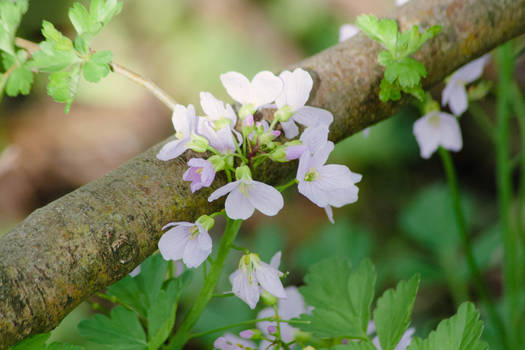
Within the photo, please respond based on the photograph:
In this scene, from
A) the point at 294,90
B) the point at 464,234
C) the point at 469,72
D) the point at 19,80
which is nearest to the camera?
the point at 294,90

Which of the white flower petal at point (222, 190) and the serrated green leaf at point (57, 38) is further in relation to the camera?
the serrated green leaf at point (57, 38)

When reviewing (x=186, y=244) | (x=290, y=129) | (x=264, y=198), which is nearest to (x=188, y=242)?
Answer: (x=186, y=244)

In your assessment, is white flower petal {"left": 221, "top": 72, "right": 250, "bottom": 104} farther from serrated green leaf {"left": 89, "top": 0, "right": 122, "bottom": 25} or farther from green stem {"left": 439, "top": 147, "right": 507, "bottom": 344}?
green stem {"left": 439, "top": 147, "right": 507, "bottom": 344}

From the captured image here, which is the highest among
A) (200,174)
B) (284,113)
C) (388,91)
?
(388,91)

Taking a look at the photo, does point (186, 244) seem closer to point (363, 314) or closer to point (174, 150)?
point (174, 150)

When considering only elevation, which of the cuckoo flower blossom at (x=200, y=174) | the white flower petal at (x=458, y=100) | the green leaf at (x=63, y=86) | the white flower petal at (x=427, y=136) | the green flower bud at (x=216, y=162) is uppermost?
the white flower petal at (x=458, y=100)

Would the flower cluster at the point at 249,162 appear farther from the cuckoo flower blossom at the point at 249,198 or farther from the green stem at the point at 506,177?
the green stem at the point at 506,177

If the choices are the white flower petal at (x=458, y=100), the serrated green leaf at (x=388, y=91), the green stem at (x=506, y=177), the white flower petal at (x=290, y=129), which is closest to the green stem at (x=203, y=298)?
the white flower petal at (x=290, y=129)

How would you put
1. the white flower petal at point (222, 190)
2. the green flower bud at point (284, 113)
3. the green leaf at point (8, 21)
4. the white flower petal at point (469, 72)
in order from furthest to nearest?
the white flower petal at point (469, 72) < the green leaf at point (8, 21) < the green flower bud at point (284, 113) < the white flower petal at point (222, 190)
